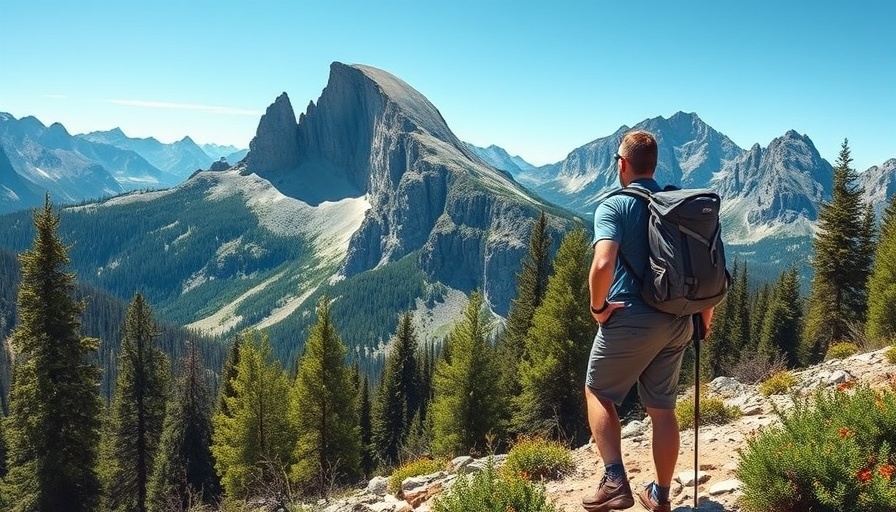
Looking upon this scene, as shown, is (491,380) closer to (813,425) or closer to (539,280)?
(539,280)

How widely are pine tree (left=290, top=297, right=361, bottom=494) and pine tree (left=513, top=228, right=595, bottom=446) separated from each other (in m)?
8.28

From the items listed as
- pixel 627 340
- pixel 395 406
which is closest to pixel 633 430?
pixel 627 340

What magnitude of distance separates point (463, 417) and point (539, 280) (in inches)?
365

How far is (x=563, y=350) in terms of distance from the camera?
2094cm

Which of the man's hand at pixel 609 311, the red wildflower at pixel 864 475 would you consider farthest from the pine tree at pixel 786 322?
the man's hand at pixel 609 311

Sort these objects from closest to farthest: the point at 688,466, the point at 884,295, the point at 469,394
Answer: the point at 688,466 → the point at 469,394 → the point at 884,295

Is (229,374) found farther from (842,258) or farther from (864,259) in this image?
(864,259)

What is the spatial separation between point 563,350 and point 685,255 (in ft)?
55.9

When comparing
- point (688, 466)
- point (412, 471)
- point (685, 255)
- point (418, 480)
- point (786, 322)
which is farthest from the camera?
point (786, 322)

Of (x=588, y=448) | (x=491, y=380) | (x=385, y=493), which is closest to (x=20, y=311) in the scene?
(x=385, y=493)

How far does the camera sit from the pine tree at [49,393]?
18125mm

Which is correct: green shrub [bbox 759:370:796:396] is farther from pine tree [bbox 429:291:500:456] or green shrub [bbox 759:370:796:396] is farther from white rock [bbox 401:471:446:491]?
pine tree [bbox 429:291:500:456]

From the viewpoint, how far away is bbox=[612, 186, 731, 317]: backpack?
4.45 metres

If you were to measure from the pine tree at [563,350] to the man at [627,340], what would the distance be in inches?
621
